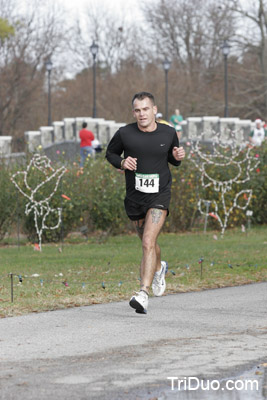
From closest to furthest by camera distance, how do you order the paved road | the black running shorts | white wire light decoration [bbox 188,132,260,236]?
the paved road
the black running shorts
white wire light decoration [bbox 188,132,260,236]

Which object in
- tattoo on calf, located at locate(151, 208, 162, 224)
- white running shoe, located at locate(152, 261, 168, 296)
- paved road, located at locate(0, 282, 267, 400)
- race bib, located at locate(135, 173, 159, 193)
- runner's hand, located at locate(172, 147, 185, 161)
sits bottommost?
paved road, located at locate(0, 282, 267, 400)

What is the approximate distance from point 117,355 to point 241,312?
90.1 inches

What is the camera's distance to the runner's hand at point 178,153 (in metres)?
8.89

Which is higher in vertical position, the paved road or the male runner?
the male runner

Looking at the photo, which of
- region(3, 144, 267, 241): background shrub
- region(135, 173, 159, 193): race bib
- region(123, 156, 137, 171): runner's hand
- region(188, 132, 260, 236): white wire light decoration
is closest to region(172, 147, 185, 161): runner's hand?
region(135, 173, 159, 193): race bib

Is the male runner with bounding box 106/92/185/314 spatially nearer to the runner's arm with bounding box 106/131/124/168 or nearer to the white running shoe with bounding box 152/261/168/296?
the runner's arm with bounding box 106/131/124/168

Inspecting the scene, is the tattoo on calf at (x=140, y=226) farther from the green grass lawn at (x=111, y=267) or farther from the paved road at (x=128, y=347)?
the green grass lawn at (x=111, y=267)

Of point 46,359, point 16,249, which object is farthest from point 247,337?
point 16,249

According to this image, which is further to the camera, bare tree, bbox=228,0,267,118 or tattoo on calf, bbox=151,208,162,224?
bare tree, bbox=228,0,267,118

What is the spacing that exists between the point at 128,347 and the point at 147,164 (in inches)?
89.0

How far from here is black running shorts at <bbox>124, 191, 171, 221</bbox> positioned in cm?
895

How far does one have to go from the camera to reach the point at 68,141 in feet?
131

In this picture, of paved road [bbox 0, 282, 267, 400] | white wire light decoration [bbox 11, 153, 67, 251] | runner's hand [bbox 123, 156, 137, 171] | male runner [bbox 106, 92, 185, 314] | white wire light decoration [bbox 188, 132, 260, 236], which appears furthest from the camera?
white wire light decoration [bbox 188, 132, 260, 236]

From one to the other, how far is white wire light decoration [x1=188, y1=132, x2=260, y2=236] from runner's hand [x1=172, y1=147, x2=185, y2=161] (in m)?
10.8
